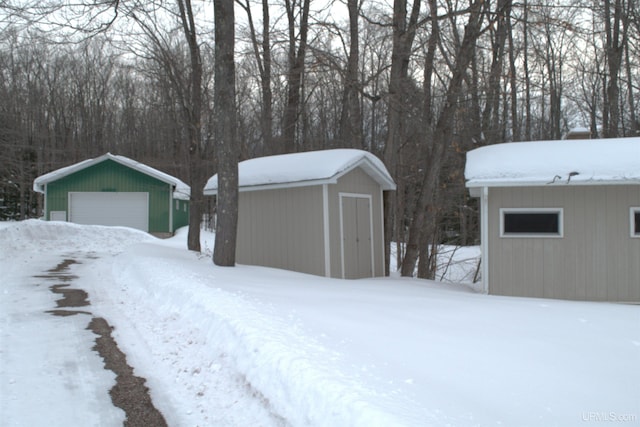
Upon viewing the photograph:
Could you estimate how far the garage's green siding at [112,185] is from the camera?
26750mm

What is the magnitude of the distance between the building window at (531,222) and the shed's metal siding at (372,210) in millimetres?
3493

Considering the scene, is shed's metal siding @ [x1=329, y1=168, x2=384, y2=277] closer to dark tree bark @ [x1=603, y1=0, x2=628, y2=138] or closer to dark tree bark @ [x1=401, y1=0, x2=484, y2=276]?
dark tree bark @ [x1=401, y1=0, x2=484, y2=276]

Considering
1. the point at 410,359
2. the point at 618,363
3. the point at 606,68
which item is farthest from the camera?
the point at 606,68

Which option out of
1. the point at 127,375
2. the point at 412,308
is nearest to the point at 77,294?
the point at 127,375

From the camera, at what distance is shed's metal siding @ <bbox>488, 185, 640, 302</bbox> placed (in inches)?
406

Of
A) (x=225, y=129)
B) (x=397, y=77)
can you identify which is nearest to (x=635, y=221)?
(x=397, y=77)

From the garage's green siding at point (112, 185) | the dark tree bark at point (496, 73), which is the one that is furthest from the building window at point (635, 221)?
the garage's green siding at point (112, 185)

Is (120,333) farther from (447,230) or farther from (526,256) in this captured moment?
(447,230)

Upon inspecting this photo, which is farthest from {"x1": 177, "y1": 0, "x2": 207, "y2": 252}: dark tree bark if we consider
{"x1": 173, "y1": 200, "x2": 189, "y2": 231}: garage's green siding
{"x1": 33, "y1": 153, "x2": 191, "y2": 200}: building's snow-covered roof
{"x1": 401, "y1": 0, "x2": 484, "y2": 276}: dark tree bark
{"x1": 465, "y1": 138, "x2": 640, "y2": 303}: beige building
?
{"x1": 173, "y1": 200, "x2": 189, "y2": 231}: garage's green siding

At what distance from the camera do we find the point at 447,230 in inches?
1051

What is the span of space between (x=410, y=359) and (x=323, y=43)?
481 inches

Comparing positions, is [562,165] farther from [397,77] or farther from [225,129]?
[225,129]

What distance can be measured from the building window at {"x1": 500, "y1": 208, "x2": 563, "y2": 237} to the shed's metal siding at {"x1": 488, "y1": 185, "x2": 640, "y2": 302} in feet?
0.32

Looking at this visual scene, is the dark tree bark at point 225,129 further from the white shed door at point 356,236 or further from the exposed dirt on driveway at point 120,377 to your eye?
the exposed dirt on driveway at point 120,377
